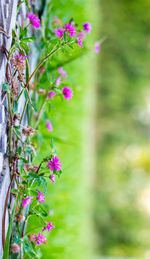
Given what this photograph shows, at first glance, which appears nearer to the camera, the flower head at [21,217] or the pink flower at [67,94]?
the flower head at [21,217]

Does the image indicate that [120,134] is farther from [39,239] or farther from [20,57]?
[20,57]

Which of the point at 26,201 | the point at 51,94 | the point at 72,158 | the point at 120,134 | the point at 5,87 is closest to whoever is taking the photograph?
the point at 5,87

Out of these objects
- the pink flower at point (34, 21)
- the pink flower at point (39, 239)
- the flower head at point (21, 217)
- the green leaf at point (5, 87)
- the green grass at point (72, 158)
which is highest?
the green grass at point (72, 158)

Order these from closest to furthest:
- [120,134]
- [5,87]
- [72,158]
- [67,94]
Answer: [5,87], [67,94], [72,158], [120,134]

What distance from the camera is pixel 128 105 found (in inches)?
216

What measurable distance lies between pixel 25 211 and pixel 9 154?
17 centimetres

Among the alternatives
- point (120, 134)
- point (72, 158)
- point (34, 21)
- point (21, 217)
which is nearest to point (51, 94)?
point (34, 21)

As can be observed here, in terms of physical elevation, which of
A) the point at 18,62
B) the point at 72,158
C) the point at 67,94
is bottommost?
the point at 18,62

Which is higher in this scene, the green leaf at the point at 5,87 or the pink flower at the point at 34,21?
the pink flower at the point at 34,21

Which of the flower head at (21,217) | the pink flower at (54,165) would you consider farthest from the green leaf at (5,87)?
the flower head at (21,217)

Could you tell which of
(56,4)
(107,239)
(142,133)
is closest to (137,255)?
(107,239)

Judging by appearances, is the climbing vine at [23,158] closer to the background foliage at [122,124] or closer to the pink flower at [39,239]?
the pink flower at [39,239]

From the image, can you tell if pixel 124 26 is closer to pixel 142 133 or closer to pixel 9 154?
pixel 142 133

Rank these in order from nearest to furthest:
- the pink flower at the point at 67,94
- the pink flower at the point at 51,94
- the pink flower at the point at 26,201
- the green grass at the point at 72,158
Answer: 1. the pink flower at the point at 26,201
2. the pink flower at the point at 67,94
3. the pink flower at the point at 51,94
4. the green grass at the point at 72,158
